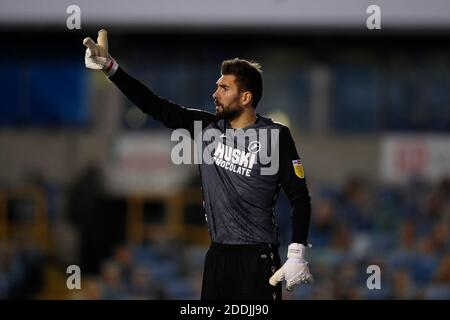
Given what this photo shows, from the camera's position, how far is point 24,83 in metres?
21.9

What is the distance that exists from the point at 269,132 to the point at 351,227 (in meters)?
12.7

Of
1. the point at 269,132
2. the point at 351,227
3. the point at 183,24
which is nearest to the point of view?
the point at 269,132

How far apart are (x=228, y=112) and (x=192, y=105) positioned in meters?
14.3

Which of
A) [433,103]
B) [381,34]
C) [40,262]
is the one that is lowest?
[40,262]

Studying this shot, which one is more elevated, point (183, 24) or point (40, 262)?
point (183, 24)

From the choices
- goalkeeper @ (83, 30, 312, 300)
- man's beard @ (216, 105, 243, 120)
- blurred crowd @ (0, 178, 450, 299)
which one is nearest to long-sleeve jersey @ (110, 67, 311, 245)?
Answer: goalkeeper @ (83, 30, 312, 300)

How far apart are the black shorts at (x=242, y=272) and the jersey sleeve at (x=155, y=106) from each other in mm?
803

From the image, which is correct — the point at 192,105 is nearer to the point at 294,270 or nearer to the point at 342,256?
the point at 342,256

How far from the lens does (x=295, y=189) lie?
687 centimetres

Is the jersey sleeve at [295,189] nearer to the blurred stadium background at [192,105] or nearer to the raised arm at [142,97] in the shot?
the raised arm at [142,97]

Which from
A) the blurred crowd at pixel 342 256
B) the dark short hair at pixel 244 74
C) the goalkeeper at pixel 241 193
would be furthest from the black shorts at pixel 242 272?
the blurred crowd at pixel 342 256

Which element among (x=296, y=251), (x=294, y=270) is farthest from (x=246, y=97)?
(x=294, y=270)
